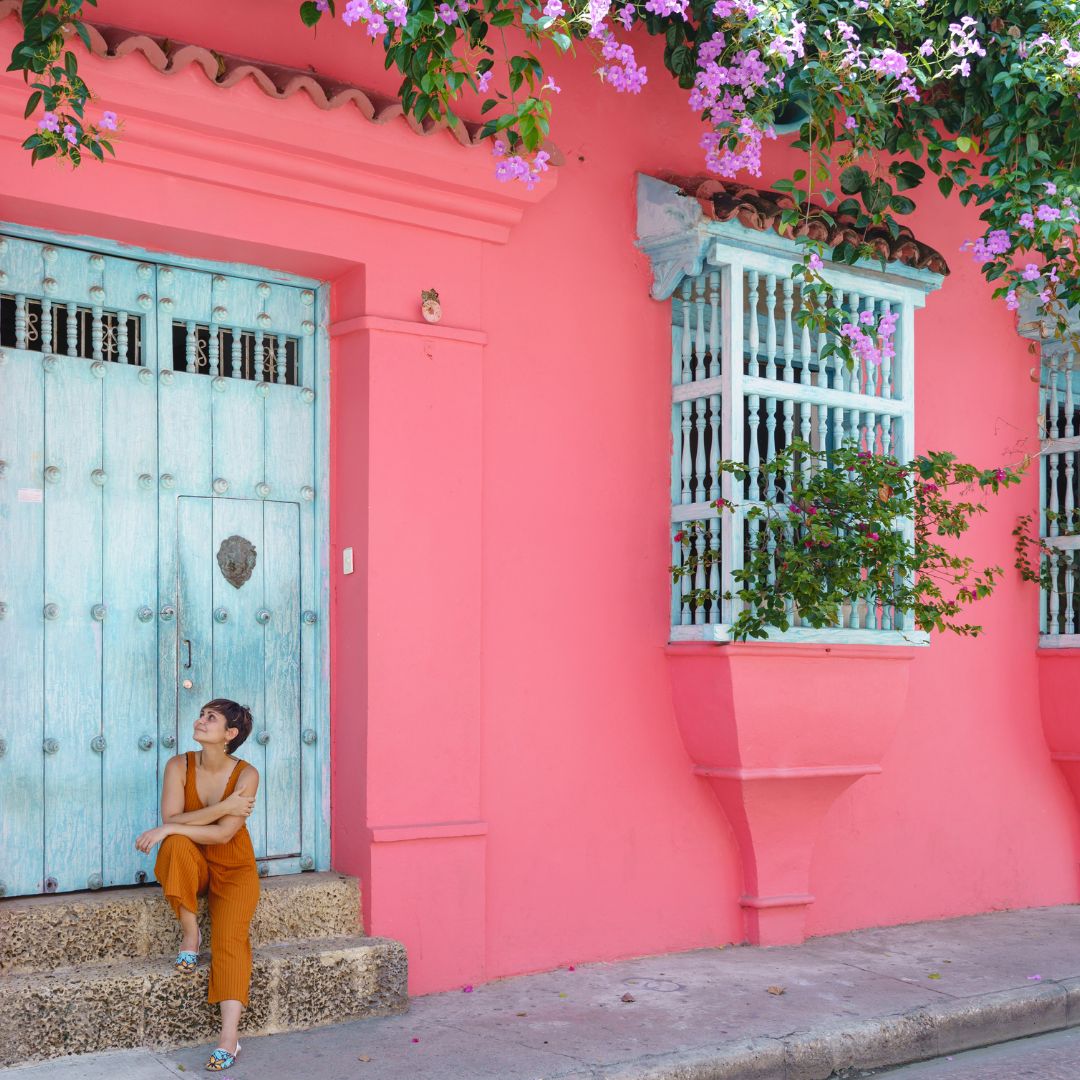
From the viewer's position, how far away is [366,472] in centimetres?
552

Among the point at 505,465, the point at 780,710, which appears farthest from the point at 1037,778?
the point at 505,465

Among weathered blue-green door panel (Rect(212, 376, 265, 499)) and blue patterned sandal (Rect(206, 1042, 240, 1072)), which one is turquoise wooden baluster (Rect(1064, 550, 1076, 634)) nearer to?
weathered blue-green door panel (Rect(212, 376, 265, 499))

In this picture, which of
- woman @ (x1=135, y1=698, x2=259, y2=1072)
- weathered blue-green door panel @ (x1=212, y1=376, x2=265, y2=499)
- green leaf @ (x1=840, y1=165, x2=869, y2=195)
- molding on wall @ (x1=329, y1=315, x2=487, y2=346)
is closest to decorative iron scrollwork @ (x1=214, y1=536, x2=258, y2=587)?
weathered blue-green door panel @ (x1=212, y1=376, x2=265, y2=499)

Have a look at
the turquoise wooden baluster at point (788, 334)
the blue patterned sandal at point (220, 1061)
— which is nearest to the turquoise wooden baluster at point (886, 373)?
the turquoise wooden baluster at point (788, 334)

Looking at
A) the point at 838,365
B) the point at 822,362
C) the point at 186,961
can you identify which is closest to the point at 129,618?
the point at 186,961

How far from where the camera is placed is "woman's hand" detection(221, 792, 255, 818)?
4902 millimetres

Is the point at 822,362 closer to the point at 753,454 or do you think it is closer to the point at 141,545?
the point at 753,454

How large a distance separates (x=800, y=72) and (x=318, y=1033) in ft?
13.0

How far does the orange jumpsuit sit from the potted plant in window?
7.05 ft

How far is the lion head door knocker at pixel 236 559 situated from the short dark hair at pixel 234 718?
2.01 feet

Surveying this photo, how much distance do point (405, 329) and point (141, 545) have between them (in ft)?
4.17

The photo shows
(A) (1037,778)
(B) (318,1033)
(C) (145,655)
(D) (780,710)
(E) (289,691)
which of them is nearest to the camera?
(B) (318,1033)

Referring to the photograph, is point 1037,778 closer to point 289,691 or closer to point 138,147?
point 289,691

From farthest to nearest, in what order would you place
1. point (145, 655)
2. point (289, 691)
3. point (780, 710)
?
point (780, 710) < point (289, 691) < point (145, 655)
